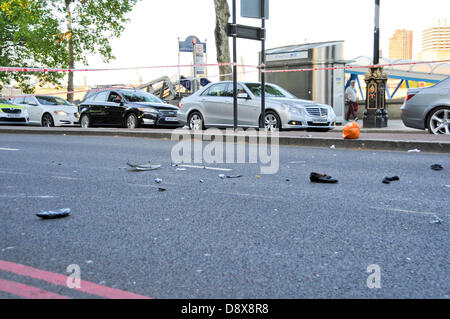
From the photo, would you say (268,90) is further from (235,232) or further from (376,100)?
(235,232)

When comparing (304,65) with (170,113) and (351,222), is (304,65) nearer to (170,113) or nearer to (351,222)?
(170,113)

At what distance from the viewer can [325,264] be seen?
121 inches

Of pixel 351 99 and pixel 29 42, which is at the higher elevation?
pixel 29 42

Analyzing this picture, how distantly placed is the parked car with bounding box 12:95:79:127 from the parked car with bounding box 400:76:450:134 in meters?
14.5

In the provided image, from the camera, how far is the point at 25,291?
2.69 m

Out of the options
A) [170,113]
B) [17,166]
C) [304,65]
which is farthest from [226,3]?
[17,166]

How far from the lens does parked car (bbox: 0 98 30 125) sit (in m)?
21.1

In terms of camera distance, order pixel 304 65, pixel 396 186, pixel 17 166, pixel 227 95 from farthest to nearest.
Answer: pixel 304 65 < pixel 227 95 < pixel 17 166 < pixel 396 186

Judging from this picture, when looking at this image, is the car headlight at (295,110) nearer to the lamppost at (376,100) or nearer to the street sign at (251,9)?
the street sign at (251,9)

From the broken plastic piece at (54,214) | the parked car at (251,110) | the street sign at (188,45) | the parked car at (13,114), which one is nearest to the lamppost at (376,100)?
the parked car at (251,110)

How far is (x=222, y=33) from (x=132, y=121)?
5.88m

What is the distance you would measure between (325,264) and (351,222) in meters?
1.11

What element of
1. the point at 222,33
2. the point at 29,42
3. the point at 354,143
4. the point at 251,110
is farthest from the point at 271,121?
the point at 29,42

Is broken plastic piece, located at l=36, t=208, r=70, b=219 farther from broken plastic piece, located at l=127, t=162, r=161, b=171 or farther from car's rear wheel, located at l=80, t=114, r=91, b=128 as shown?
car's rear wheel, located at l=80, t=114, r=91, b=128
